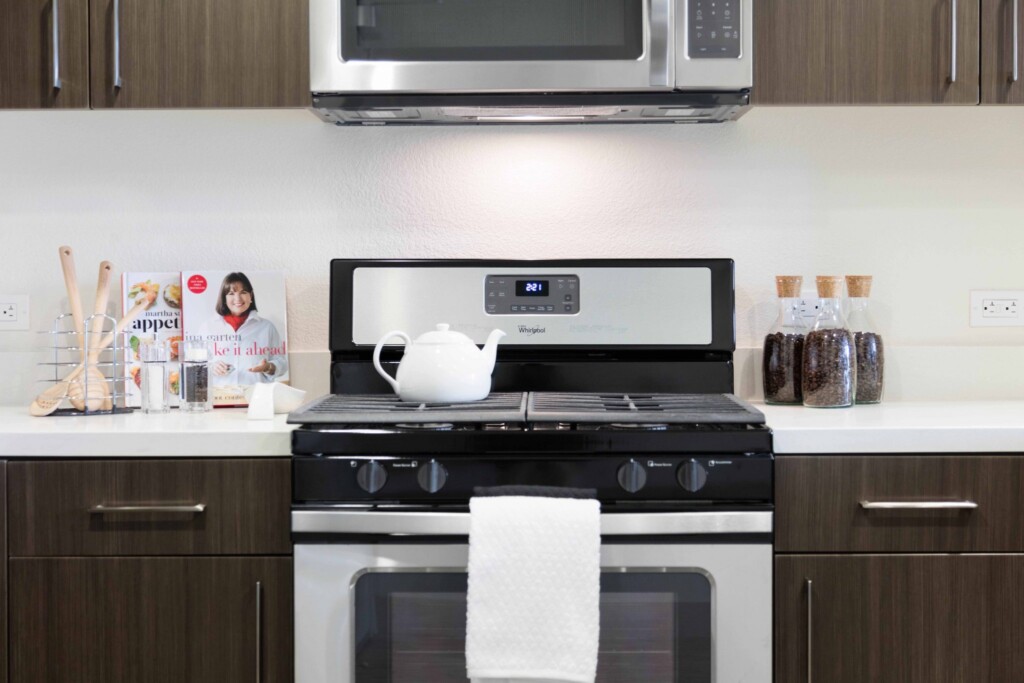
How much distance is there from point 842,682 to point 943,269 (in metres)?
1.01

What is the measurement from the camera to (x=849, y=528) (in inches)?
64.5

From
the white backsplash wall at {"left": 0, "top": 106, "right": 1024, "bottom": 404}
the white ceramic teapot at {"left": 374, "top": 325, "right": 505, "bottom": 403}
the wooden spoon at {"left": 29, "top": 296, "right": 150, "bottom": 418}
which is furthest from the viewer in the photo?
the white backsplash wall at {"left": 0, "top": 106, "right": 1024, "bottom": 404}

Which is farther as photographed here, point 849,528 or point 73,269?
point 73,269

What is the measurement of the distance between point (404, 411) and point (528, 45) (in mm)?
721

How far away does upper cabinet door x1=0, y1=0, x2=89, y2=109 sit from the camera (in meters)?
1.92

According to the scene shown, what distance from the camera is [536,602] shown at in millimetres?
1532

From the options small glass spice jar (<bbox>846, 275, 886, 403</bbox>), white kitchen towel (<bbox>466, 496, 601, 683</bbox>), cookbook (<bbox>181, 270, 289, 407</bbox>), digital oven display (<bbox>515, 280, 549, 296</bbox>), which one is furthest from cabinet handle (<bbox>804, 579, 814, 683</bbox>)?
cookbook (<bbox>181, 270, 289, 407</bbox>)

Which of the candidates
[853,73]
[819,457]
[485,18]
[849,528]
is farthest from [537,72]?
[849,528]

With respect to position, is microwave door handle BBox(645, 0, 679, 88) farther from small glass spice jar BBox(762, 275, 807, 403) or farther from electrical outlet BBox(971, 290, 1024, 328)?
electrical outlet BBox(971, 290, 1024, 328)

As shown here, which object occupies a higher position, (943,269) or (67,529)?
(943,269)

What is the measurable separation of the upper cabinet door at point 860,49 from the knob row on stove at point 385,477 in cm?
94

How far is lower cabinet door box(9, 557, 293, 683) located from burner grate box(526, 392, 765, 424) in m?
0.52

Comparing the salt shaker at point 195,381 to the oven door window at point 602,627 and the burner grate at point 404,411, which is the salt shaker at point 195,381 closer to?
the burner grate at point 404,411

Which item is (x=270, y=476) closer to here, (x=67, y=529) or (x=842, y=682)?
(x=67, y=529)
